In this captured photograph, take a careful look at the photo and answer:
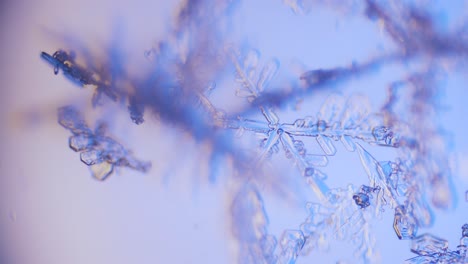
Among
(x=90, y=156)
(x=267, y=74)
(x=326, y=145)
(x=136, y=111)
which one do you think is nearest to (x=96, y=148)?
(x=90, y=156)

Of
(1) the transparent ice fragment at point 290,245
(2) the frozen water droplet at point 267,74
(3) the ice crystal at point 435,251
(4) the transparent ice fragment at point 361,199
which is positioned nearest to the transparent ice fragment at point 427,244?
(3) the ice crystal at point 435,251

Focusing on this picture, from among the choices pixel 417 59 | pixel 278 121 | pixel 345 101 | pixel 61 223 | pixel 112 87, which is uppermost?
pixel 417 59

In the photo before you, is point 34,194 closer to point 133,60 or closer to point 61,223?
point 61,223

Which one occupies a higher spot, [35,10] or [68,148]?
[35,10]

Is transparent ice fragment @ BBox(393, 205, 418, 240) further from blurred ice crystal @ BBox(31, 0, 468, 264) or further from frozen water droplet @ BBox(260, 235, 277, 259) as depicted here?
frozen water droplet @ BBox(260, 235, 277, 259)

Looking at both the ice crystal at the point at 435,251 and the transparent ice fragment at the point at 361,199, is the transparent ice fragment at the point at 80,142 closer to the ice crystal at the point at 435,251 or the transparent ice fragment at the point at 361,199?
the transparent ice fragment at the point at 361,199

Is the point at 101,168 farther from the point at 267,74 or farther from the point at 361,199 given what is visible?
the point at 361,199

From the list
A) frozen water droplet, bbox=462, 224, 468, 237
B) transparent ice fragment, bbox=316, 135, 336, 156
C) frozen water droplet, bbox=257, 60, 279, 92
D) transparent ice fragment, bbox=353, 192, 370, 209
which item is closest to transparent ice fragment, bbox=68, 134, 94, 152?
frozen water droplet, bbox=257, 60, 279, 92

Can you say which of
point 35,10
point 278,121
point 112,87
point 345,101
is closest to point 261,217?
point 278,121
